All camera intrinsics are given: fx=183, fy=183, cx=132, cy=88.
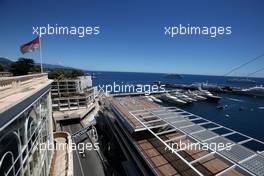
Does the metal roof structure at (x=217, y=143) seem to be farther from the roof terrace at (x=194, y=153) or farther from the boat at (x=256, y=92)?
the boat at (x=256, y=92)

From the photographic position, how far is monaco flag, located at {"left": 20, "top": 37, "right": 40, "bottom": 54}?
17483mm

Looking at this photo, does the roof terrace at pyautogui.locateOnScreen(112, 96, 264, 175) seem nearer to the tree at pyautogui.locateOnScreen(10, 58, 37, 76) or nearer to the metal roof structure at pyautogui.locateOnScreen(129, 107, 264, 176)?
the metal roof structure at pyautogui.locateOnScreen(129, 107, 264, 176)

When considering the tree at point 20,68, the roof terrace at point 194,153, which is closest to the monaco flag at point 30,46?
the roof terrace at point 194,153

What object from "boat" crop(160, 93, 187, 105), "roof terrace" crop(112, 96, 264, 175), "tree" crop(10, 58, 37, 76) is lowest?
"boat" crop(160, 93, 187, 105)

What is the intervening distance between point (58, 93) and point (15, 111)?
6507 cm

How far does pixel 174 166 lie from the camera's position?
19.1 m

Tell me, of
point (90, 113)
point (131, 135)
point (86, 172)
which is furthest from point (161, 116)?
point (90, 113)

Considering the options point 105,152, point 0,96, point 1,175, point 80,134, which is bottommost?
point 105,152

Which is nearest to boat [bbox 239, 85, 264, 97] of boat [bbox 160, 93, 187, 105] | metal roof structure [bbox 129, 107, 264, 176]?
boat [bbox 160, 93, 187, 105]

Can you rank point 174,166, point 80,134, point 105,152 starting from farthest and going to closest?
point 80,134, point 105,152, point 174,166

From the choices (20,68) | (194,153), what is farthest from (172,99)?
(194,153)

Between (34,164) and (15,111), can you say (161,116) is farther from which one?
(15,111)

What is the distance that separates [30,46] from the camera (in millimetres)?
17797

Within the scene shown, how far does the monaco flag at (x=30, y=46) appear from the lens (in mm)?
17483
